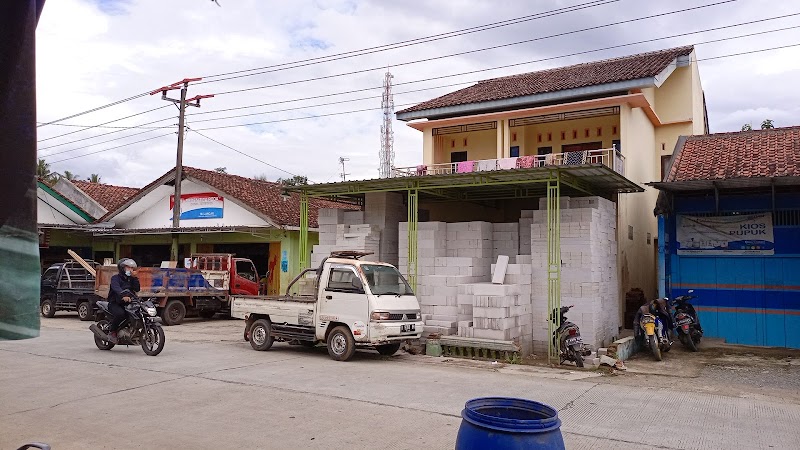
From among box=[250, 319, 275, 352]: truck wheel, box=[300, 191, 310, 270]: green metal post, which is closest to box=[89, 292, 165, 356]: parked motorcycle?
box=[250, 319, 275, 352]: truck wheel

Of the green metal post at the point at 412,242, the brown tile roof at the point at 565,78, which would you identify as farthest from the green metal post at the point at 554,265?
the brown tile roof at the point at 565,78

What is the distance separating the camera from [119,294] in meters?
11.5

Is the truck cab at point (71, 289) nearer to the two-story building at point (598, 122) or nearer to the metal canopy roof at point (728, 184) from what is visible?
the two-story building at point (598, 122)

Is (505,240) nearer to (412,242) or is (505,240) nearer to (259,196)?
(412,242)

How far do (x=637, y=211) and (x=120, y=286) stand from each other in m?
14.9

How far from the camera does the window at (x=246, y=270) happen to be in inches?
808

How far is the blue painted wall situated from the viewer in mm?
13617

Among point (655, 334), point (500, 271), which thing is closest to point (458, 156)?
point (500, 271)

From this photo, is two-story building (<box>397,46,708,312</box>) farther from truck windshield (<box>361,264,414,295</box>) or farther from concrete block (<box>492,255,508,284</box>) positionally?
truck windshield (<box>361,264,414,295</box>)

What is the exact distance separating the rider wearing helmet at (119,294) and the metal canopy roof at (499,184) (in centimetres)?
537

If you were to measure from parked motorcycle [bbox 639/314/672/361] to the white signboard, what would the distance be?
285cm

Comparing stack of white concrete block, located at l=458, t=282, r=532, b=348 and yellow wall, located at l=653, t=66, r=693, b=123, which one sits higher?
yellow wall, located at l=653, t=66, r=693, b=123

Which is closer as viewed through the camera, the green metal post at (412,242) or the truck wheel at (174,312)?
the green metal post at (412,242)

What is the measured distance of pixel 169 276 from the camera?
17812 mm
